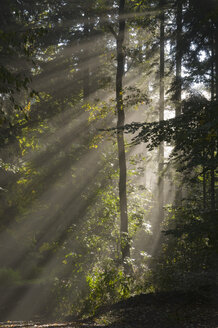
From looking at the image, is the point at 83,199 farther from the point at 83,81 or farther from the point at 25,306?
the point at 83,81

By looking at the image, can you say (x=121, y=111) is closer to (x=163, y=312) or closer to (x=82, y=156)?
(x=82, y=156)

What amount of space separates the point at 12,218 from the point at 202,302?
12325 millimetres

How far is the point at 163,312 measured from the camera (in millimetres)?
6125

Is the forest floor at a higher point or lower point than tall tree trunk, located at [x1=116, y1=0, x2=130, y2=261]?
lower

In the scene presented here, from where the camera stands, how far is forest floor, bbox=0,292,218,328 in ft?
17.9

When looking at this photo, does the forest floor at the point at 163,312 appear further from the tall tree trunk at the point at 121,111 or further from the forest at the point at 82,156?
the tall tree trunk at the point at 121,111

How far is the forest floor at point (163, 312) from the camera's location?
5.45 metres

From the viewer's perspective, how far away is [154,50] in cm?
1585

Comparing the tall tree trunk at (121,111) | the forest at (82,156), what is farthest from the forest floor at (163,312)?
the tall tree trunk at (121,111)

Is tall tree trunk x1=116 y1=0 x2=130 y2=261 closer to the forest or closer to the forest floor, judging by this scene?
the forest

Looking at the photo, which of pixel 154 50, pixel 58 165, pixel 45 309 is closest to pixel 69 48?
pixel 154 50

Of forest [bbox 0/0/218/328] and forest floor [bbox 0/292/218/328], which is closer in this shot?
forest floor [bbox 0/292/218/328]

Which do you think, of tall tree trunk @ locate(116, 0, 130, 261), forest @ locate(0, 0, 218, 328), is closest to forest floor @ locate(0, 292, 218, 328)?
forest @ locate(0, 0, 218, 328)

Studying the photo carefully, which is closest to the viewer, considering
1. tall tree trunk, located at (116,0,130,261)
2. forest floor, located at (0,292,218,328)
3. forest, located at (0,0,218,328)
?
forest floor, located at (0,292,218,328)
